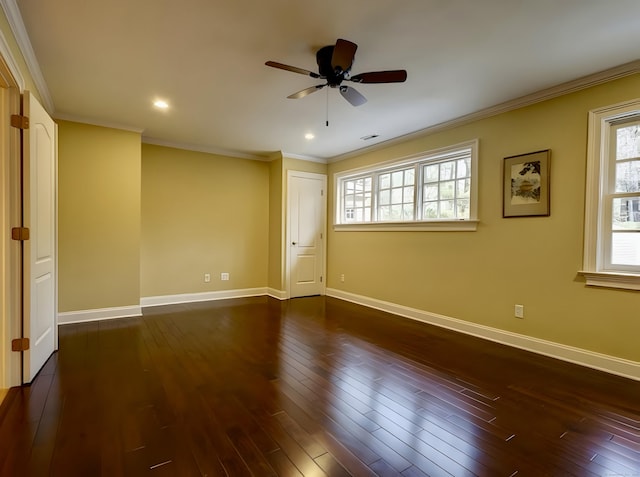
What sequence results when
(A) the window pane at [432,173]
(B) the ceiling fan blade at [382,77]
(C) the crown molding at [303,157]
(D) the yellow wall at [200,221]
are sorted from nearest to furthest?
(B) the ceiling fan blade at [382,77], (A) the window pane at [432,173], (D) the yellow wall at [200,221], (C) the crown molding at [303,157]

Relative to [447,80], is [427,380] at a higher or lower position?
lower

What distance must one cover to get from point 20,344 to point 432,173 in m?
4.50

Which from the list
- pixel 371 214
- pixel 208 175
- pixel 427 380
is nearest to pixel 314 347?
pixel 427 380

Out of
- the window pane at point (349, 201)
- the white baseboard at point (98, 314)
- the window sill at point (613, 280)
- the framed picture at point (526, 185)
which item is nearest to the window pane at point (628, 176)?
the framed picture at point (526, 185)

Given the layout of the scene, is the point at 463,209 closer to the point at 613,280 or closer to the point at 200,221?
the point at 613,280

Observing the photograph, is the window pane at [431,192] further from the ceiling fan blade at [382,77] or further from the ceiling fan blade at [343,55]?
the ceiling fan blade at [343,55]

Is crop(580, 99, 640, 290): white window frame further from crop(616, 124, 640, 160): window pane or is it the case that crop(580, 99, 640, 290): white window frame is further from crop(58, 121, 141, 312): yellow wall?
crop(58, 121, 141, 312): yellow wall

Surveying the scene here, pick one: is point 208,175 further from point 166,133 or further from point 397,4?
point 397,4

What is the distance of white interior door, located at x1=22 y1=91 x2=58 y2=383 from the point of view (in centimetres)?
240

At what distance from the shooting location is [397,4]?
1.95 metres

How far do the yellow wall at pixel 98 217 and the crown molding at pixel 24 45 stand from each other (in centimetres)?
75

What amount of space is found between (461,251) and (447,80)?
75.3 inches

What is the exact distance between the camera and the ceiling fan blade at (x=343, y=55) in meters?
2.13

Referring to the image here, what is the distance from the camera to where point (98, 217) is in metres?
4.03
